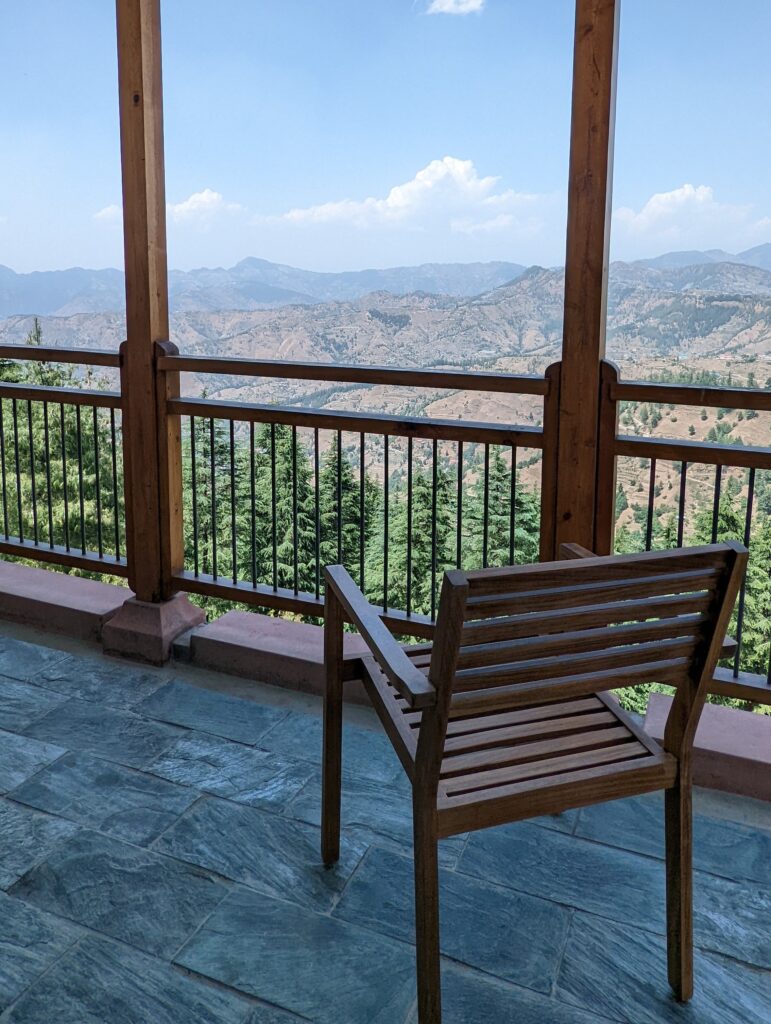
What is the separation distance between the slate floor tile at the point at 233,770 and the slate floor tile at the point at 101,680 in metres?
0.36

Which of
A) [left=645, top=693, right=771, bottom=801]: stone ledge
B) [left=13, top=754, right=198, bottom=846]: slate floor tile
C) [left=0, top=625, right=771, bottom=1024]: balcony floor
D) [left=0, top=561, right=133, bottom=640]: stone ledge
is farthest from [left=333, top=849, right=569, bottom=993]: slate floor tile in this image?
[left=0, top=561, right=133, bottom=640]: stone ledge

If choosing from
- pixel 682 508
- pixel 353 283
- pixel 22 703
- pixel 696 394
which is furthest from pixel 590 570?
pixel 353 283

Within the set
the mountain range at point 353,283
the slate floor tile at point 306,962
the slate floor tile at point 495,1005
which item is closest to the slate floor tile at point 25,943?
the slate floor tile at point 306,962

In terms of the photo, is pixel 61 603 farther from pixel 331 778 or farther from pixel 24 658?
pixel 331 778

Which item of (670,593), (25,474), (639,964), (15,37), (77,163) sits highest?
(15,37)

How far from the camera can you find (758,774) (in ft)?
7.01

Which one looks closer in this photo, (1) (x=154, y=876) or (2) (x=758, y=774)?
(1) (x=154, y=876)

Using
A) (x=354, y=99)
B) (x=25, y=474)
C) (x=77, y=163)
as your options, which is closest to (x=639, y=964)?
(x=25, y=474)

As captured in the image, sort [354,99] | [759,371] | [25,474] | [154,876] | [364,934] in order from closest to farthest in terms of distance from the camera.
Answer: [364,934] → [154,876] → [759,371] → [25,474] → [354,99]

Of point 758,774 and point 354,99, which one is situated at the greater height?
point 354,99

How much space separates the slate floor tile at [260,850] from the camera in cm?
183

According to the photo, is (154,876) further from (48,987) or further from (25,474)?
(25,474)

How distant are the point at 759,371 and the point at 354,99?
1546cm

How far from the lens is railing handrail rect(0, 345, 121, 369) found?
299 cm
